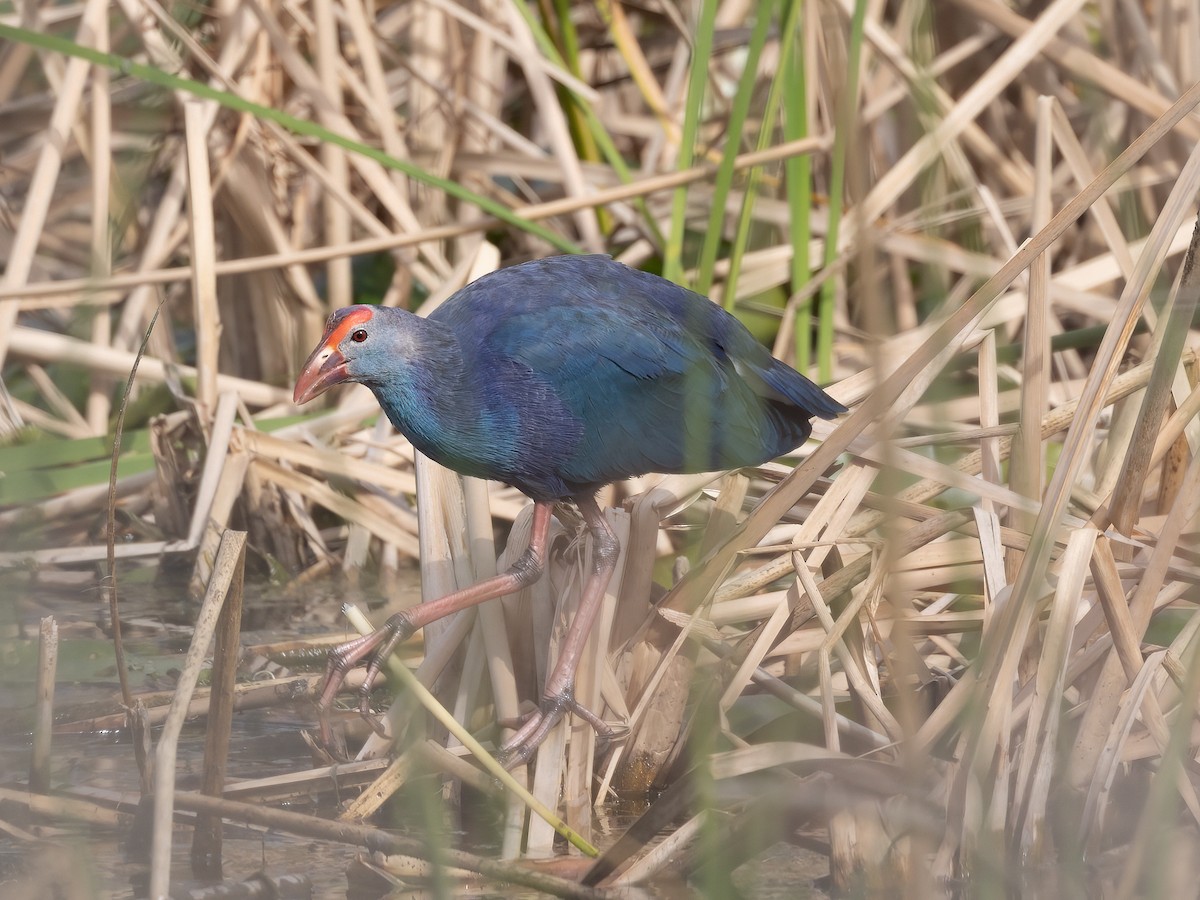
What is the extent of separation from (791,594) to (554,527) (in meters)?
0.52

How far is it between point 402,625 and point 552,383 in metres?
0.45

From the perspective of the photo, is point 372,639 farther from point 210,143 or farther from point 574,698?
point 210,143

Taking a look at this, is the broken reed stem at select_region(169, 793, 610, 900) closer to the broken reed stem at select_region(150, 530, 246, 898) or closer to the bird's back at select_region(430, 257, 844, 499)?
the broken reed stem at select_region(150, 530, 246, 898)

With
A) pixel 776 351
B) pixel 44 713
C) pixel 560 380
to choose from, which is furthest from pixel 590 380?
pixel 776 351

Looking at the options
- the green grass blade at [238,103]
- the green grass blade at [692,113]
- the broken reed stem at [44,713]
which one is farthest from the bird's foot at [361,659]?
the green grass blade at [238,103]

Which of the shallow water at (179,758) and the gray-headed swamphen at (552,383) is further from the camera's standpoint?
the gray-headed swamphen at (552,383)

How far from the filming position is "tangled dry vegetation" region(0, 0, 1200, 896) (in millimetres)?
1663

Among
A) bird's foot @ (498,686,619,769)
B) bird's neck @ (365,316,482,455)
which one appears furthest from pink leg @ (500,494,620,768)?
bird's neck @ (365,316,482,455)

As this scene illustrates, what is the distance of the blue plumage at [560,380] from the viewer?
82.3 inches

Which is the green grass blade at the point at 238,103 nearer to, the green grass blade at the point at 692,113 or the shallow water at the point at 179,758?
the green grass blade at the point at 692,113

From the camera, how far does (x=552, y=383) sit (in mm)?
2123

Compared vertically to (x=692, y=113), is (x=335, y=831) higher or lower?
lower

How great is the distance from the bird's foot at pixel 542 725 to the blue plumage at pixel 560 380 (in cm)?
37

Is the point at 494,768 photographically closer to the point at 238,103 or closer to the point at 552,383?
the point at 552,383
